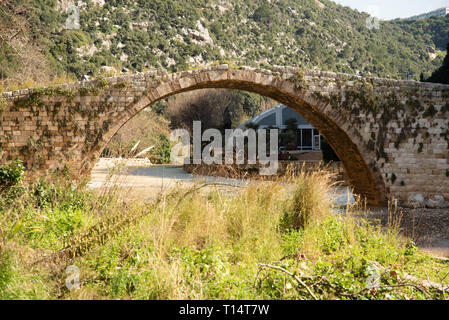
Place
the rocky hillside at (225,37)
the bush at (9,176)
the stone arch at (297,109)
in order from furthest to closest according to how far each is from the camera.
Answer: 1. the rocky hillside at (225,37)
2. the stone arch at (297,109)
3. the bush at (9,176)

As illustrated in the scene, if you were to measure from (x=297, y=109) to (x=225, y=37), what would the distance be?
28946mm

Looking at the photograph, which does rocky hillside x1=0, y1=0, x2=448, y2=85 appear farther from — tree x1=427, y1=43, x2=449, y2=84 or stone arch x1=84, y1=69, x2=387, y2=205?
tree x1=427, y1=43, x2=449, y2=84

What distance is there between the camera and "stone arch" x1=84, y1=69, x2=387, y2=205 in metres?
8.83

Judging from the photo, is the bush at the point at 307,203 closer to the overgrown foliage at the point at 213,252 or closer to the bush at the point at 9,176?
the overgrown foliage at the point at 213,252

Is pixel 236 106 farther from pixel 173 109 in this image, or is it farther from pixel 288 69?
pixel 288 69

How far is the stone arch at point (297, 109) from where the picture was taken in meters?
8.83

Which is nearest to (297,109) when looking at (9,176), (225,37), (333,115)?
(333,115)

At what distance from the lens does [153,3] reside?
117ft

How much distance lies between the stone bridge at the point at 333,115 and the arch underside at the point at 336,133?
3 centimetres

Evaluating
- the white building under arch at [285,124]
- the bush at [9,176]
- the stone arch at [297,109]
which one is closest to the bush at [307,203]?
the stone arch at [297,109]

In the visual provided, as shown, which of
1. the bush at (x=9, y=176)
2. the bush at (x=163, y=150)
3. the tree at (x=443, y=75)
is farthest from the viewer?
the bush at (x=163, y=150)

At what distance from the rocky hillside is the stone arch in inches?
717

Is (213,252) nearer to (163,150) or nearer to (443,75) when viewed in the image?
(443,75)
